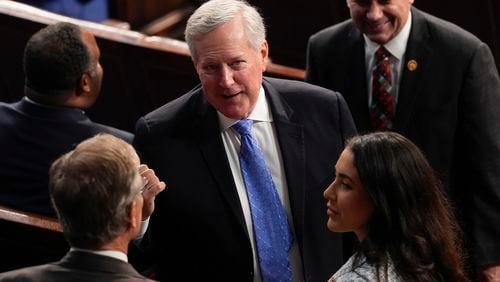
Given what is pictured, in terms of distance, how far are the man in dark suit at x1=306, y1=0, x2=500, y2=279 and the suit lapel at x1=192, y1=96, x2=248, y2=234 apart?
709 mm

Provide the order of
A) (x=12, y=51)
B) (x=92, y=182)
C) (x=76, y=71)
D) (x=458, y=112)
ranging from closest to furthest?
(x=92, y=182) < (x=458, y=112) < (x=76, y=71) < (x=12, y=51)

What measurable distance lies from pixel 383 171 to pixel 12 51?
2619 mm

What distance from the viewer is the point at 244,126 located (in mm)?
2811

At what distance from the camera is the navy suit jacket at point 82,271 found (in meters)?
2.14

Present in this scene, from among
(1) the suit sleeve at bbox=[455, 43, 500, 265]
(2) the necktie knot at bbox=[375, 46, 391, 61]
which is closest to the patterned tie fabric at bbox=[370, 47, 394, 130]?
(2) the necktie knot at bbox=[375, 46, 391, 61]

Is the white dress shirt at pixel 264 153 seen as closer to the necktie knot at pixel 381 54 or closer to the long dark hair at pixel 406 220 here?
the long dark hair at pixel 406 220

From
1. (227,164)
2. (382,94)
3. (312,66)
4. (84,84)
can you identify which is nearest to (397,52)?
(382,94)

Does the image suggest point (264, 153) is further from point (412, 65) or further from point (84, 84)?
point (84, 84)

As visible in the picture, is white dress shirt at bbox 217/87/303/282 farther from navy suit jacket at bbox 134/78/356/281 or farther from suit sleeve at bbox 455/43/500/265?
suit sleeve at bbox 455/43/500/265

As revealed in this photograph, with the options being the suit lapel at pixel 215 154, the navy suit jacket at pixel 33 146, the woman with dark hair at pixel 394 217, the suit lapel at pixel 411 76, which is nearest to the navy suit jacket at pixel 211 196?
the suit lapel at pixel 215 154

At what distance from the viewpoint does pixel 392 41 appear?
11.1 ft

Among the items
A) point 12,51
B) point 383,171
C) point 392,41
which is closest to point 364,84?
point 392,41

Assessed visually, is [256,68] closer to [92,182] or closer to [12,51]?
[92,182]

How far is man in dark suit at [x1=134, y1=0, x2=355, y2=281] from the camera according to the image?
2.76 m
